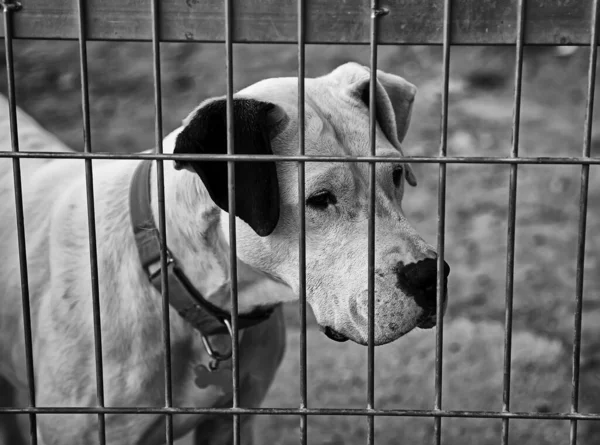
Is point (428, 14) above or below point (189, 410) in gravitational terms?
Result: above

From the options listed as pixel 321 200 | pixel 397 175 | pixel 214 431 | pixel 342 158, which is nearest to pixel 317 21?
pixel 342 158

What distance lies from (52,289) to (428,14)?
975 millimetres

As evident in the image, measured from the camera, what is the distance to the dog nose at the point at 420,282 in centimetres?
138

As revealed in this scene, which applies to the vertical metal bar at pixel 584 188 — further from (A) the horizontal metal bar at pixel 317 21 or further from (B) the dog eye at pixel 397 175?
(B) the dog eye at pixel 397 175

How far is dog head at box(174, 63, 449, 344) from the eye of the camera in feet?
4.55

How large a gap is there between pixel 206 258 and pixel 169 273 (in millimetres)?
82

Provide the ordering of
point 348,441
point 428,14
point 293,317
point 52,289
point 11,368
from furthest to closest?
1. point 293,317
2. point 348,441
3. point 11,368
4. point 52,289
5. point 428,14

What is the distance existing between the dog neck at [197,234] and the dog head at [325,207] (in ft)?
0.17

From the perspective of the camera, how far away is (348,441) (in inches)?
102

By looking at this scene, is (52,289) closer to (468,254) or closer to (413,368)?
(413,368)

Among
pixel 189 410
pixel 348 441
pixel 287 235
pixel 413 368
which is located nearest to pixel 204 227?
pixel 287 235

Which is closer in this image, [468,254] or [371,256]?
[371,256]

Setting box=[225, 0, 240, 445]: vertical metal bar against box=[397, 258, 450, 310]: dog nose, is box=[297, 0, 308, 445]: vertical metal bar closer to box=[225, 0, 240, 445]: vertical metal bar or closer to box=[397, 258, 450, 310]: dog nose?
box=[225, 0, 240, 445]: vertical metal bar

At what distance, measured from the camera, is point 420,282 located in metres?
1.38
